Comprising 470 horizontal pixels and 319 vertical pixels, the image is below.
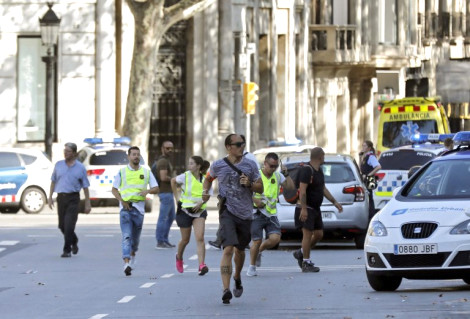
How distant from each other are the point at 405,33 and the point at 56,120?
20947 mm

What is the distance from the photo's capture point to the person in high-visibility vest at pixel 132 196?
21938 millimetres

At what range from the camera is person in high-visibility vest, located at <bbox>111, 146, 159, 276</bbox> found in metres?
21.9

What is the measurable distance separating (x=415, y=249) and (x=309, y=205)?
5015 mm

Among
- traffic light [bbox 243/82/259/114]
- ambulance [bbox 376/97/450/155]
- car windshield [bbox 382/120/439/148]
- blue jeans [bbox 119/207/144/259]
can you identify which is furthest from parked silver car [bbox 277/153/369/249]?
traffic light [bbox 243/82/259/114]

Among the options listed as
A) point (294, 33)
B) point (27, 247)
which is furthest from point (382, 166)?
point (294, 33)

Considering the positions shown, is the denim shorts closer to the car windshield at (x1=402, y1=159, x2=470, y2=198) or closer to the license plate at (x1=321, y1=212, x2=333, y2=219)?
the car windshield at (x1=402, y1=159, x2=470, y2=198)

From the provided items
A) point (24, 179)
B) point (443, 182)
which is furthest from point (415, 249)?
point (24, 179)

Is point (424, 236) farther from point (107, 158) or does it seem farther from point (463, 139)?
point (107, 158)

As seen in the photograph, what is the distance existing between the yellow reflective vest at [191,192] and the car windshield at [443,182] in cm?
448

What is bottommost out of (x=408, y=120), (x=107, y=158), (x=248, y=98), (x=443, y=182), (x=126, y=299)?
(x=126, y=299)

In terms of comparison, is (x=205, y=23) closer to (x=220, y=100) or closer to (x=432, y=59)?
(x=220, y=100)

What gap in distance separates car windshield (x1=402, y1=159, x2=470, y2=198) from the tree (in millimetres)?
23083

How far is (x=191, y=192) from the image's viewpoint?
22062mm

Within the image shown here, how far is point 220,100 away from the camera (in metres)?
47.5
